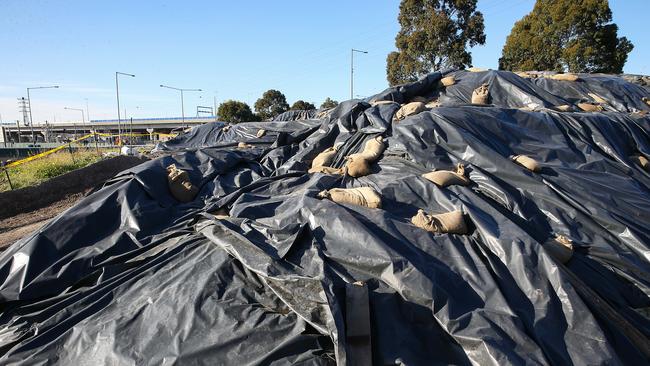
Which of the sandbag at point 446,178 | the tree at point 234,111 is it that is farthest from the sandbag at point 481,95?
the tree at point 234,111

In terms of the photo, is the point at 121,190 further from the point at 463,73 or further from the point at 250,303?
the point at 463,73

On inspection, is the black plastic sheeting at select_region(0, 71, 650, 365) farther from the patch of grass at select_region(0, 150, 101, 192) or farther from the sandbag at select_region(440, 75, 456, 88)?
the patch of grass at select_region(0, 150, 101, 192)

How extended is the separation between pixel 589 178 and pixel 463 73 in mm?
4454

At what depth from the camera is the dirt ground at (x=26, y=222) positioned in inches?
256

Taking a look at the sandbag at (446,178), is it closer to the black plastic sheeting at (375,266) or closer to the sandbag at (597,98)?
the black plastic sheeting at (375,266)

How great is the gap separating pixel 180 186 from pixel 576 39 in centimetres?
2102

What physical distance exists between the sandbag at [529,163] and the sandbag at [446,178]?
0.73 metres

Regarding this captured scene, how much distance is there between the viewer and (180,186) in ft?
16.7

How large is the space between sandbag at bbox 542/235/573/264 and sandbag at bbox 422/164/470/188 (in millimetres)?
1015

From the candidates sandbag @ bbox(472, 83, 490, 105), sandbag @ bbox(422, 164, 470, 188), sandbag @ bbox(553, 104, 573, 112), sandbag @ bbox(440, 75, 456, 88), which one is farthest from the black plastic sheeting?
sandbag @ bbox(440, 75, 456, 88)

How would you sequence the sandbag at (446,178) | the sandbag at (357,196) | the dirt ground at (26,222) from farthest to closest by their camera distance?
the dirt ground at (26,222) → the sandbag at (446,178) → the sandbag at (357,196)

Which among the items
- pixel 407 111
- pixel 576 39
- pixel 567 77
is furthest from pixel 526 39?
pixel 407 111

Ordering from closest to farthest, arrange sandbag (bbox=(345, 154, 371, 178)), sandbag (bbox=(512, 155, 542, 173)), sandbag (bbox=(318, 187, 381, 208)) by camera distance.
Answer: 1. sandbag (bbox=(318, 187, 381, 208))
2. sandbag (bbox=(512, 155, 542, 173))
3. sandbag (bbox=(345, 154, 371, 178))

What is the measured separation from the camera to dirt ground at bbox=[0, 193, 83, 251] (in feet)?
21.3
